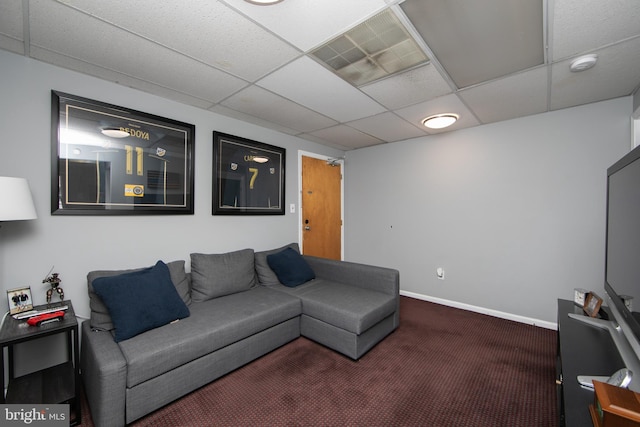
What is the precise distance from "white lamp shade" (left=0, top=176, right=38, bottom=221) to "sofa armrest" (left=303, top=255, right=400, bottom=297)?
2.56 metres

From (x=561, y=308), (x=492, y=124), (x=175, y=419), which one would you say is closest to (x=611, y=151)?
(x=492, y=124)

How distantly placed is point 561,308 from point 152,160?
3.70 meters

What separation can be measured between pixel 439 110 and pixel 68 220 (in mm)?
3527

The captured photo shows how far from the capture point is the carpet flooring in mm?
1634

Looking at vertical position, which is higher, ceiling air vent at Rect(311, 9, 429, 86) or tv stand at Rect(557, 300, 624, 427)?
ceiling air vent at Rect(311, 9, 429, 86)

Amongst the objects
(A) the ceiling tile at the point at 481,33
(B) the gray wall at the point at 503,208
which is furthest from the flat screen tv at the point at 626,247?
(B) the gray wall at the point at 503,208

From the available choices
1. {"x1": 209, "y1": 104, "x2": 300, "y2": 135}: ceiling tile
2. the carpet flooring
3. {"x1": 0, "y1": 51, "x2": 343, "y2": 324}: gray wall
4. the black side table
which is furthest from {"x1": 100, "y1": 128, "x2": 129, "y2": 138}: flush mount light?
the carpet flooring

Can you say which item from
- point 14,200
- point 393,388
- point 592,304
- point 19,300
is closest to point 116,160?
point 14,200

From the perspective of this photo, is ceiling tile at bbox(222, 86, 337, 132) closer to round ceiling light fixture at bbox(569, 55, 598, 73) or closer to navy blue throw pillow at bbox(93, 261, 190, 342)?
navy blue throw pillow at bbox(93, 261, 190, 342)

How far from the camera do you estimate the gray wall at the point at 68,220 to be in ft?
5.97

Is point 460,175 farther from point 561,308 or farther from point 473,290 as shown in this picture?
point 561,308

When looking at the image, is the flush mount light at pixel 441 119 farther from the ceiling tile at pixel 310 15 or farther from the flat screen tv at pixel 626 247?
the ceiling tile at pixel 310 15

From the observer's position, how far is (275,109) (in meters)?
2.83

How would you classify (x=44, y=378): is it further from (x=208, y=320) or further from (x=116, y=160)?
(x=116, y=160)
